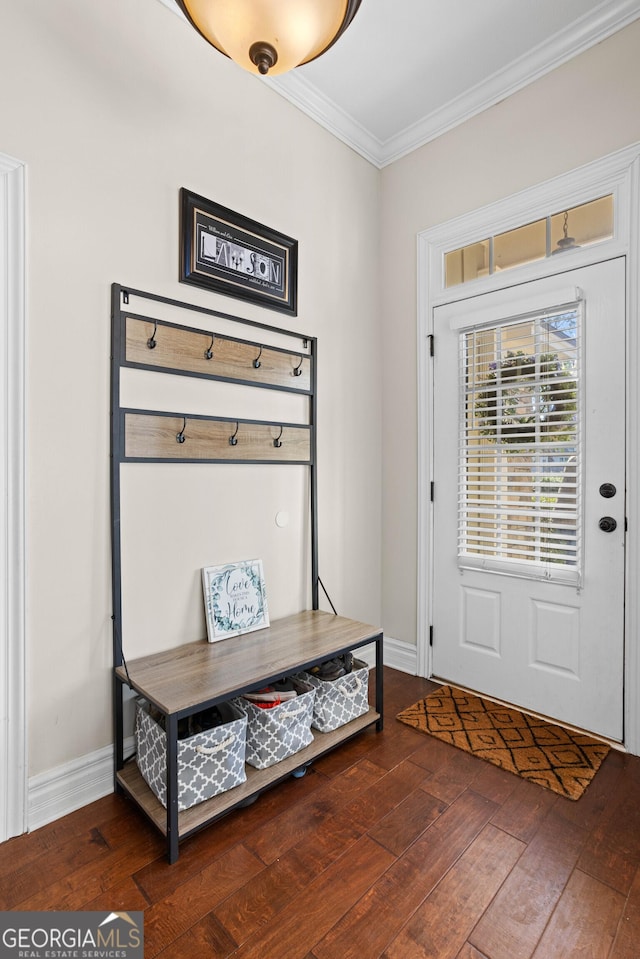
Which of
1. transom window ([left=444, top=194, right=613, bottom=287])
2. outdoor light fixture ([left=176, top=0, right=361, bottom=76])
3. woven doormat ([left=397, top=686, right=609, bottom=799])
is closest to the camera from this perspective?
outdoor light fixture ([left=176, top=0, right=361, bottom=76])

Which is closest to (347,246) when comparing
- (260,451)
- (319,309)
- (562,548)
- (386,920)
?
(319,309)

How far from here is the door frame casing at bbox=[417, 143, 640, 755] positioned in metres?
2.03

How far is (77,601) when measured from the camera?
1.69m

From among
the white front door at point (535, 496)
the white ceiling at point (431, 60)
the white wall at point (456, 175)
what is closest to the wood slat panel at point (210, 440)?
the white wall at point (456, 175)

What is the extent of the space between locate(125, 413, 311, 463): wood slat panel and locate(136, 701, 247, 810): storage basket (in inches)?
37.1

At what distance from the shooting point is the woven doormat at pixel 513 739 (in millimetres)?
1883

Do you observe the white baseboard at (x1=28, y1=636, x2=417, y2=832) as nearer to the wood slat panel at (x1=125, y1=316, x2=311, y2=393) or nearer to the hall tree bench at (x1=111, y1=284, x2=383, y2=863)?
the hall tree bench at (x1=111, y1=284, x2=383, y2=863)

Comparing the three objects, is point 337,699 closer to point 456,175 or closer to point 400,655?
point 400,655

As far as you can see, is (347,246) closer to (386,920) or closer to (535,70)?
(535,70)

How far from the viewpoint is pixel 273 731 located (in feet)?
5.83

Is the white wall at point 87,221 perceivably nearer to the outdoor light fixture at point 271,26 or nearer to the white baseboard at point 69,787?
the white baseboard at point 69,787

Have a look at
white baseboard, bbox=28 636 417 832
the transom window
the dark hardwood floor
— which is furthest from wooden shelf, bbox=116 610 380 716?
the transom window

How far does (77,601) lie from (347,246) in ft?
7.30

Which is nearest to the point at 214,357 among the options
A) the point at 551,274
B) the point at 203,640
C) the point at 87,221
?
the point at 87,221
